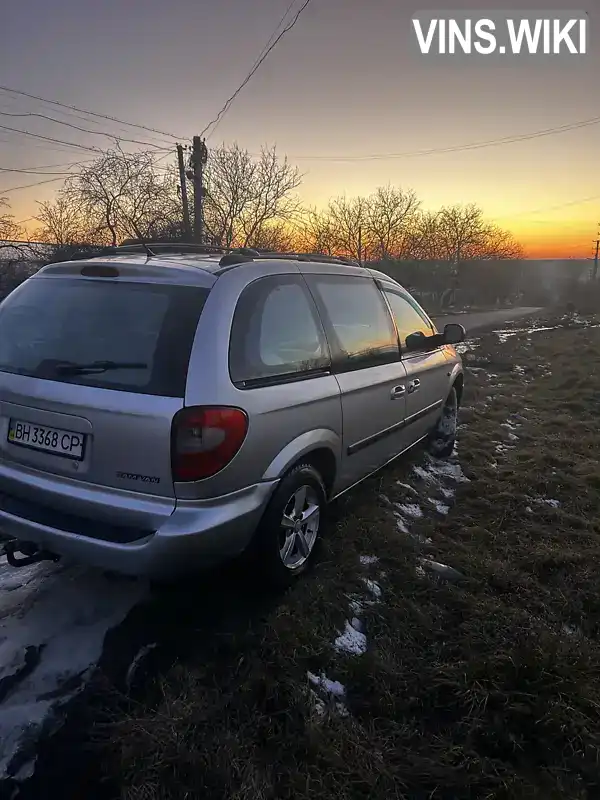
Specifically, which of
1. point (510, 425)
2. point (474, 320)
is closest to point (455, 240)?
point (474, 320)

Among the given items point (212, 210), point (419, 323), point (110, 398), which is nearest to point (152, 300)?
point (110, 398)

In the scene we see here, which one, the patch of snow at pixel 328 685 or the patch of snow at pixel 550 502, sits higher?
the patch of snow at pixel 328 685

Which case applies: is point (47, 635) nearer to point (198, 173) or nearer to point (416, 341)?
point (416, 341)

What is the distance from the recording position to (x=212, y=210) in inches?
1006

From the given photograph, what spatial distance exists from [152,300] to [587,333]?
2016cm

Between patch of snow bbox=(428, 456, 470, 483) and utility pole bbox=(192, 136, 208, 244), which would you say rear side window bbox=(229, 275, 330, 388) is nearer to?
patch of snow bbox=(428, 456, 470, 483)

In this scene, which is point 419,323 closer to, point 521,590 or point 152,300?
point 521,590

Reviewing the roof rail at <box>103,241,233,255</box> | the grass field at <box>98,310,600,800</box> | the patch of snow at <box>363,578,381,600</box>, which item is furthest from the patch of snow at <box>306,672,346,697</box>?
the roof rail at <box>103,241,233,255</box>

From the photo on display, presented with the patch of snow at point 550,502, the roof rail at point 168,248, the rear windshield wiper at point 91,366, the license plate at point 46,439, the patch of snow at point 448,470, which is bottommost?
the patch of snow at point 550,502

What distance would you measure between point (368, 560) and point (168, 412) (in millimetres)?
1682

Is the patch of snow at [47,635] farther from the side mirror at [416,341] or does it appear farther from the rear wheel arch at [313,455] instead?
the side mirror at [416,341]

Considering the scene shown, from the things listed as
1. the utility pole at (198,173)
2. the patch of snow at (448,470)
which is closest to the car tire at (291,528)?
the patch of snow at (448,470)

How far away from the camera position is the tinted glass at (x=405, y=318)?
4.04 meters

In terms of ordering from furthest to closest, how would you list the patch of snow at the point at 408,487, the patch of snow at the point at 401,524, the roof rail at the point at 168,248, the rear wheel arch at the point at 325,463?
1. the patch of snow at the point at 408,487
2. the patch of snow at the point at 401,524
3. the roof rail at the point at 168,248
4. the rear wheel arch at the point at 325,463
